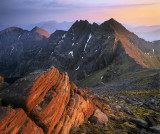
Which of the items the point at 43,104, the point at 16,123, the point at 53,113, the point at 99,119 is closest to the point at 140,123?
the point at 99,119

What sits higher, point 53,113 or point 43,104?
point 43,104

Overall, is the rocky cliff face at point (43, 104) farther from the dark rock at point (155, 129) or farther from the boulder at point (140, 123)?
the dark rock at point (155, 129)

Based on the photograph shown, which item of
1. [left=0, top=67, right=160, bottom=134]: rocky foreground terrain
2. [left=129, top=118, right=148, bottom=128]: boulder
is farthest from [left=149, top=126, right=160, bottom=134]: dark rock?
[left=129, top=118, right=148, bottom=128]: boulder

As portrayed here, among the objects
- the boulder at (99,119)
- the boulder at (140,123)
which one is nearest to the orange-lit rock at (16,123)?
the boulder at (99,119)

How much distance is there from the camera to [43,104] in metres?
14.7

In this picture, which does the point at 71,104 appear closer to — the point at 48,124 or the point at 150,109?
the point at 48,124

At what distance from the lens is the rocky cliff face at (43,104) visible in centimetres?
1270

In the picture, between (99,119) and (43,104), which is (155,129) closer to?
(99,119)

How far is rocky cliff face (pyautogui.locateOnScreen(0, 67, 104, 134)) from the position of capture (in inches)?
500

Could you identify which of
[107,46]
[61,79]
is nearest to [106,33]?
[107,46]

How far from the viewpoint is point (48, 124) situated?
46.7 ft

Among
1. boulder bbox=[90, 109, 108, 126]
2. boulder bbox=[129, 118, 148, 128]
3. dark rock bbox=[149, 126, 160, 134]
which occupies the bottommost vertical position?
boulder bbox=[129, 118, 148, 128]

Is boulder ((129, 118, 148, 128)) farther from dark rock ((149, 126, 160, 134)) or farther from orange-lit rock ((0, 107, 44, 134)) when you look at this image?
orange-lit rock ((0, 107, 44, 134))

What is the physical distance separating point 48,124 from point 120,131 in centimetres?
966
